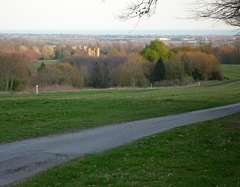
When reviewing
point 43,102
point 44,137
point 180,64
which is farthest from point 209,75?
point 44,137

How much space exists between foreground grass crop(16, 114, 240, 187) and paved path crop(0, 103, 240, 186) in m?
0.66

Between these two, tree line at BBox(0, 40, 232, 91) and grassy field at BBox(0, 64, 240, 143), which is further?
tree line at BBox(0, 40, 232, 91)

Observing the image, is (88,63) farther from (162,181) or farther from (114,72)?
(162,181)

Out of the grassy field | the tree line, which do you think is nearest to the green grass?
the tree line

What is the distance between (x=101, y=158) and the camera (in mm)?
9094

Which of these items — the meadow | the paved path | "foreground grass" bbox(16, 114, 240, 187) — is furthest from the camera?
the paved path

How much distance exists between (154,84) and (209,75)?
12.9 m

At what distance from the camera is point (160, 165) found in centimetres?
840

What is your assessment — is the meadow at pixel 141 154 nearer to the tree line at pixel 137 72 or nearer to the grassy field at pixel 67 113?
the grassy field at pixel 67 113

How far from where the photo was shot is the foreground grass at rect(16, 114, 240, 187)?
7.23m

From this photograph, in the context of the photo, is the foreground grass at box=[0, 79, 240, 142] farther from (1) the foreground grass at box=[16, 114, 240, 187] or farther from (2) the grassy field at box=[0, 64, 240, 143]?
(1) the foreground grass at box=[16, 114, 240, 187]

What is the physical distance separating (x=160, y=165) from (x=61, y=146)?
144 inches

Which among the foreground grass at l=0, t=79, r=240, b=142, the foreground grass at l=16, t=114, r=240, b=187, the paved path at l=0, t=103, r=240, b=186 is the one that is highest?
the foreground grass at l=16, t=114, r=240, b=187

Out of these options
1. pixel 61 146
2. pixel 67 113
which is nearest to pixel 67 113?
pixel 67 113
